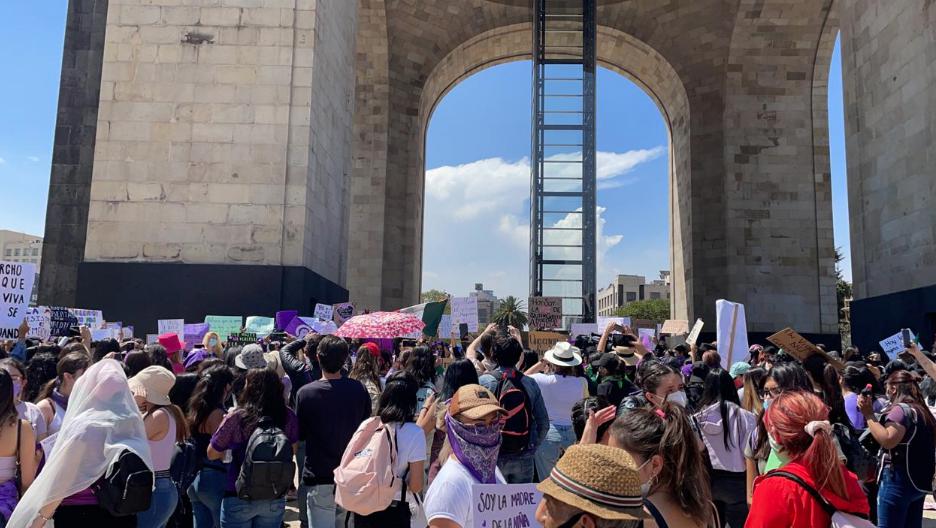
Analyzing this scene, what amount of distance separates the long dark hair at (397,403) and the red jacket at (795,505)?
6.05ft

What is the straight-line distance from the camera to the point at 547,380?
581 cm

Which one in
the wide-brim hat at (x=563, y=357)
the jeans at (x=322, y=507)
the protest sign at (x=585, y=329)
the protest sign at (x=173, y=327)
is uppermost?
the protest sign at (x=585, y=329)

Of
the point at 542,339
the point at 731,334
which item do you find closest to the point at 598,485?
the point at 731,334

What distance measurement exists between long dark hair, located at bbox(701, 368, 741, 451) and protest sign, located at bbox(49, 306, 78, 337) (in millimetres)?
8790

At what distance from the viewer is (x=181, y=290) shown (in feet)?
39.7

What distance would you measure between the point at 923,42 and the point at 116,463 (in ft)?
47.0

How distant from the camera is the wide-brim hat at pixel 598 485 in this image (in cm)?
183

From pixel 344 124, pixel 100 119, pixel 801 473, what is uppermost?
pixel 344 124

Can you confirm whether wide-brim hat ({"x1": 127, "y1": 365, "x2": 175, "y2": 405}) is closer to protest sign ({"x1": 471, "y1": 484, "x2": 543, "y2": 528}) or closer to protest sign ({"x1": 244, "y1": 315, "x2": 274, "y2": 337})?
protest sign ({"x1": 471, "y1": 484, "x2": 543, "y2": 528})

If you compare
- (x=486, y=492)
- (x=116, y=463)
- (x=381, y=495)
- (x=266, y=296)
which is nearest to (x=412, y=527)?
(x=381, y=495)

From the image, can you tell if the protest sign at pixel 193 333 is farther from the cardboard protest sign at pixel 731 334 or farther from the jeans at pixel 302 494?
the cardboard protest sign at pixel 731 334

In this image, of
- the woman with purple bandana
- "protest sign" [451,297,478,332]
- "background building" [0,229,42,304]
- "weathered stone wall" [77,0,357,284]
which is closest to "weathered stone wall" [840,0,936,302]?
"protest sign" [451,297,478,332]

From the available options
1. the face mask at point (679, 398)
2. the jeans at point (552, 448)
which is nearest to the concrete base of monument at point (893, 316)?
the face mask at point (679, 398)

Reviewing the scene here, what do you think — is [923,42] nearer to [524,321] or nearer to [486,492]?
[486,492]
